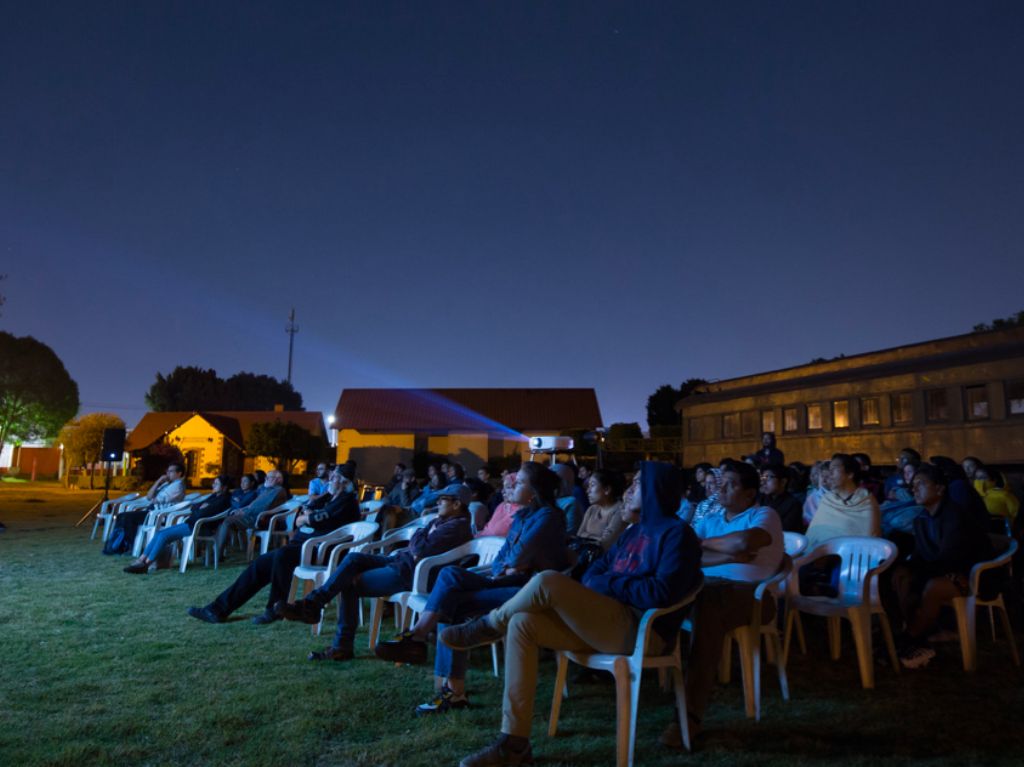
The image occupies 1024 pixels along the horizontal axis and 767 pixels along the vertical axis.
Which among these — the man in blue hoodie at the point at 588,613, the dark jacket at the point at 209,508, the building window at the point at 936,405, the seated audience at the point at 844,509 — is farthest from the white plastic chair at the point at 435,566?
the building window at the point at 936,405

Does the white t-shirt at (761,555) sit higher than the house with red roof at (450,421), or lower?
lower

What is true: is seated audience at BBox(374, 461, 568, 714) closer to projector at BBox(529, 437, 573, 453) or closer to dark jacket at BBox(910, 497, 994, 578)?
dark jacket at BBox(910, 497, 994, 578)

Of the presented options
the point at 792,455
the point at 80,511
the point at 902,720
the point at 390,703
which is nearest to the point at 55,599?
the point at 390,703

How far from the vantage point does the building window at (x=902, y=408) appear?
16766 mm

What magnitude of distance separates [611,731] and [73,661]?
3430 millimetres

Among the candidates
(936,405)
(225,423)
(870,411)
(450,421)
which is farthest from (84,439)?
(936,405)

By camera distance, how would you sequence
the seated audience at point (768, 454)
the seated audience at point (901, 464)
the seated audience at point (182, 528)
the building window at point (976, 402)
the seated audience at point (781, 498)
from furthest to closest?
the building window at point (976, 402) → the seated audience at point (182, 528) → the seated audience at point (768, 454) → the seated audience at point (901, 464) → the seated audience at point (781, 498)

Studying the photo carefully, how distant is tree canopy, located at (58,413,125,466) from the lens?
3656 cm

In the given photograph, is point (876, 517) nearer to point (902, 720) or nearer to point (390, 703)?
point (902, 720)

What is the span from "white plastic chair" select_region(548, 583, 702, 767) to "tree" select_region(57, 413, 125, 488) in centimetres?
3866

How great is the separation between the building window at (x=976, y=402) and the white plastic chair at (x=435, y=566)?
550 inches

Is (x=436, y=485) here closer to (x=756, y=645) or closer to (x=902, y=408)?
(x=756, y=645)

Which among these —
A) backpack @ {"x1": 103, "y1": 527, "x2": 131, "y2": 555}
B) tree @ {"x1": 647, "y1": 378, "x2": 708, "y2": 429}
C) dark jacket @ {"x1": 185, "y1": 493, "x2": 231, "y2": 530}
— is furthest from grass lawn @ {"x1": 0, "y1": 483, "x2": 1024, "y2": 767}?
tree @ {"x1": 647, "y1": 378, "x2": 708, "y2": 429}

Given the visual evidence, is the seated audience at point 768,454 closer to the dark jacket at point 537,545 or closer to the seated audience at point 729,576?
the seated audience at point 729,576
